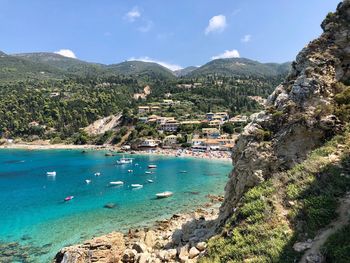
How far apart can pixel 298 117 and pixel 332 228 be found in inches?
352

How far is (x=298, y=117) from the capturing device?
19500 mm

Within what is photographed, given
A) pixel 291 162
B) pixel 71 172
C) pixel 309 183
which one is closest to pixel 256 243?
pixel 309 183

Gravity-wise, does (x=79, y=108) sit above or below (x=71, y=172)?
above

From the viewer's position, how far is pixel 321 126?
18.6 metres

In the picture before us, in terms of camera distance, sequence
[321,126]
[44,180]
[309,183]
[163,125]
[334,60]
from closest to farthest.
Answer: [309,183] → [321,126] → [334,60] → [44,180] → [163,125]

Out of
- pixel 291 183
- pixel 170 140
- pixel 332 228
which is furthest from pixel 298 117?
pixel 170 140

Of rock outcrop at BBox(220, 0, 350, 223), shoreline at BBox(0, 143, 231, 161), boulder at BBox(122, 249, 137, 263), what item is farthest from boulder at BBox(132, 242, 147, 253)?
shoreline at BBox(0, 143, 231, 161)

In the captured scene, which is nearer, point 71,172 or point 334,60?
point 334,60

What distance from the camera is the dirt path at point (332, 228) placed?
11.2 meters

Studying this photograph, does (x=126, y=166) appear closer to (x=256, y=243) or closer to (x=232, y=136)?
(x=232, y=136)

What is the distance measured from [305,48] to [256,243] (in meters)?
15.2

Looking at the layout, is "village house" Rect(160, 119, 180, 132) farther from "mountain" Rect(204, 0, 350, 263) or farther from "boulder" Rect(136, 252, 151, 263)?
"boulder" Rect(136, 252, 151, 263)

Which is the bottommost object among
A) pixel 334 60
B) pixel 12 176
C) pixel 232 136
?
pixel 12 176

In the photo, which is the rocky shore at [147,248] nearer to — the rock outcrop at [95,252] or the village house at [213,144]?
the rock outcrop at [95,252]
